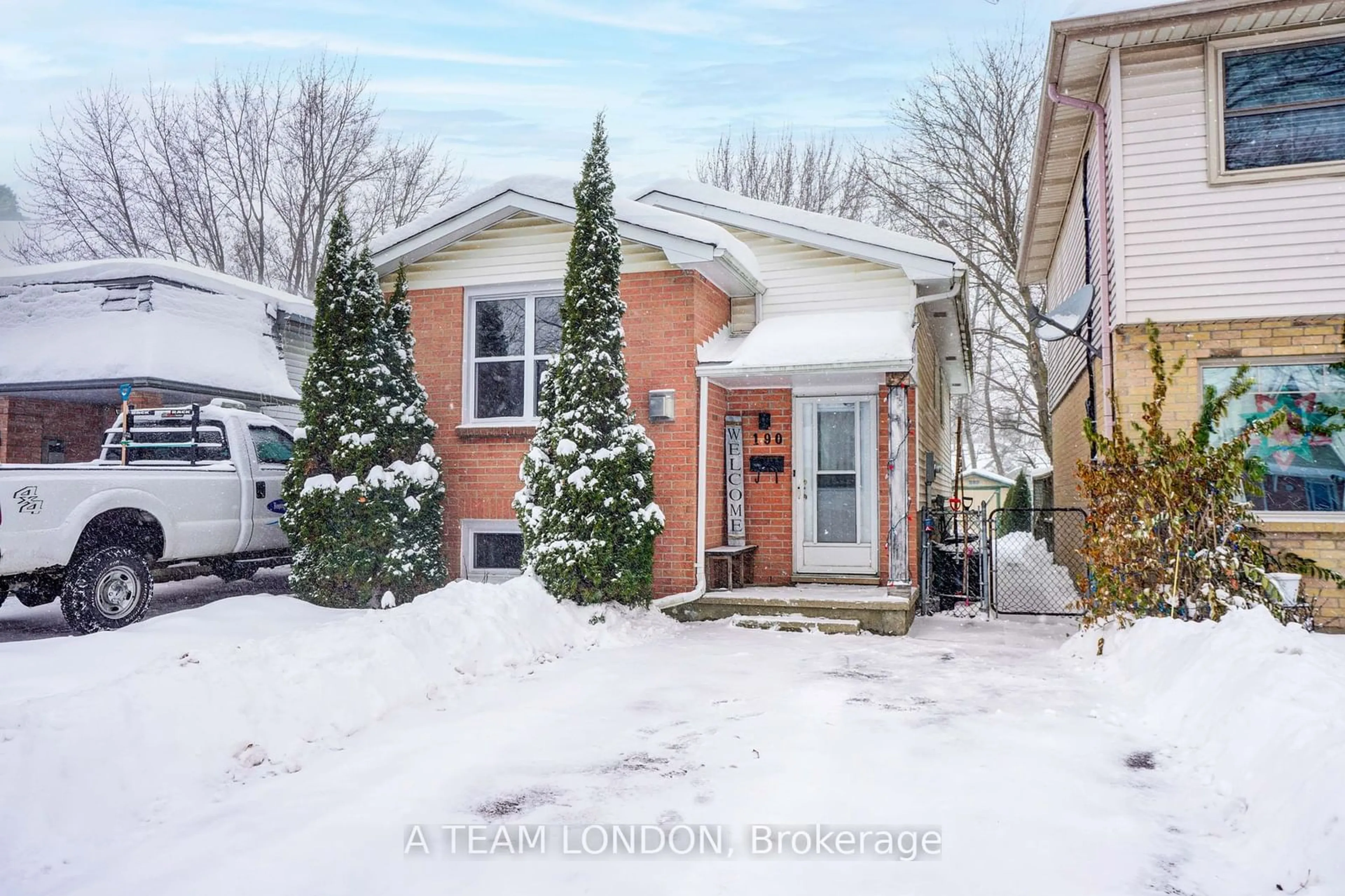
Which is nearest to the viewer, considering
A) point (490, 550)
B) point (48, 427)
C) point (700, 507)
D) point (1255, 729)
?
point (1255, 729)

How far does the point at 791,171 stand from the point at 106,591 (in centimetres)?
2615

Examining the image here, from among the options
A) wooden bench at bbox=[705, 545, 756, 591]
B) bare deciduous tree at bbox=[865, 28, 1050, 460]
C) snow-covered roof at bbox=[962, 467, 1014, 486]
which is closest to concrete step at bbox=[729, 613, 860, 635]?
wooden bench at bbox=[705, 545, 756, 591]

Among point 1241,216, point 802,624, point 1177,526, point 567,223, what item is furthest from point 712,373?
point 1241,216

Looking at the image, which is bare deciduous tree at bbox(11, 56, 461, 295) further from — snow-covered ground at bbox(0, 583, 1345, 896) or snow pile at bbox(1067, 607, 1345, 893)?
snow pile at bbox(1067, 607, 1345, 893)

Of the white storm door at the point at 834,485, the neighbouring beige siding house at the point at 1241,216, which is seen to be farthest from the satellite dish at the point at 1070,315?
the white storm door at the point at 834,485

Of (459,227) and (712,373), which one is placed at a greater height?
(459,227)

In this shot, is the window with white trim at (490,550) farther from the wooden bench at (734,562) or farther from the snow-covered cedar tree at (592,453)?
the wooden bench at (734,562)

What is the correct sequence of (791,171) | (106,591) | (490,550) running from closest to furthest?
(106,591), (490,550), (791,171)

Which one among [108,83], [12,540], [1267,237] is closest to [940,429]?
[1267,237]

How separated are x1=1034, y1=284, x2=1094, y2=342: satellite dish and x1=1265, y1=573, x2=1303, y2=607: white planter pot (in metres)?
3.52

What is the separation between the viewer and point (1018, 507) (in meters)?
25.5

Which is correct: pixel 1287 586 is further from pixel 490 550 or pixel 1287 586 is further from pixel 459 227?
pixel 459 227

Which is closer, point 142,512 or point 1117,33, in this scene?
point 142,512

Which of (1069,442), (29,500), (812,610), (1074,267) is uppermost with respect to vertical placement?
(1074,267)
